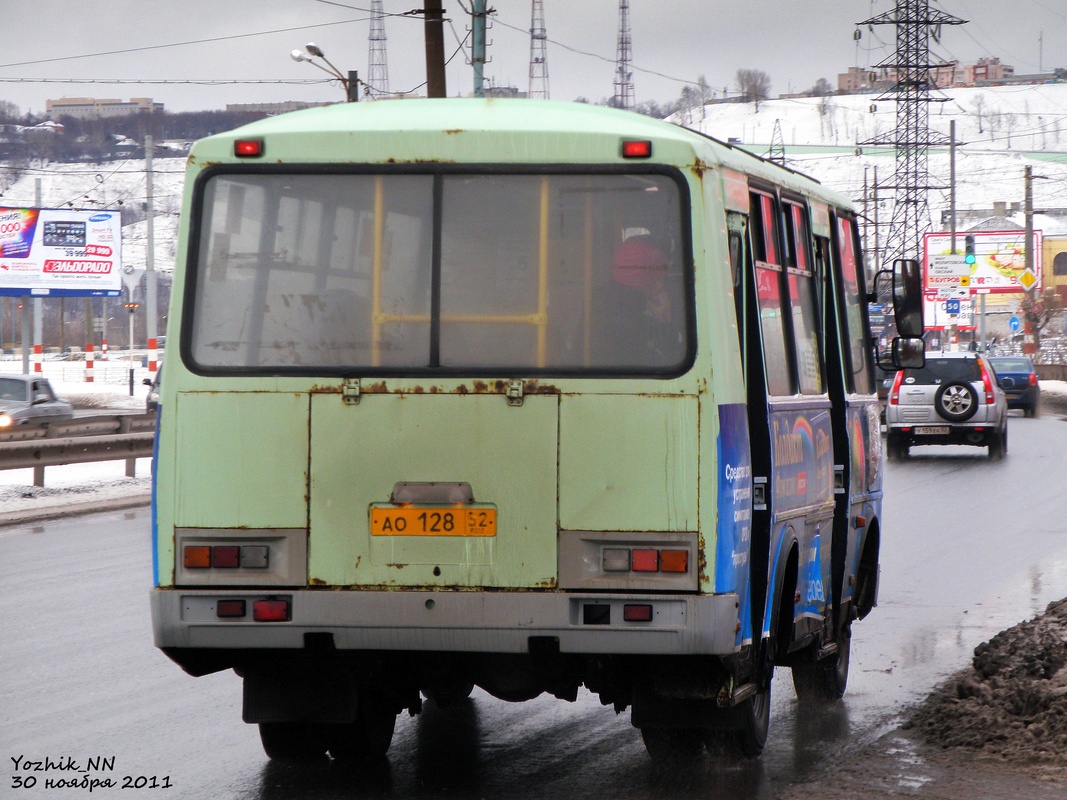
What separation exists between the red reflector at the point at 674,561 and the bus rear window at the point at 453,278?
642mm

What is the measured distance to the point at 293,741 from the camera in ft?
22.0

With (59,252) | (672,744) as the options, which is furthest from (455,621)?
(59,252)

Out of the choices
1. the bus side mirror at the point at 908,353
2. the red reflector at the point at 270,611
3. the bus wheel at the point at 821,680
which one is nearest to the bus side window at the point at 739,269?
the red reflector at the point at 270,611

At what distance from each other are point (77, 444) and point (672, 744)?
600 inches

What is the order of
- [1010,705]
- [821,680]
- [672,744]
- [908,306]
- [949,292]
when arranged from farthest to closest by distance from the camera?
[949,292]
[908,306]
[821,680]
[1010,705]
[672,744]

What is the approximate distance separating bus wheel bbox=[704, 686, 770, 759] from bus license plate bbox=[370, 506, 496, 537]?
141cm

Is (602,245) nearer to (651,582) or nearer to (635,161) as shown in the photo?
(635,161)

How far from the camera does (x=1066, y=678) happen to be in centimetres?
761

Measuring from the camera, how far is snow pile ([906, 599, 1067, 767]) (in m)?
7.04

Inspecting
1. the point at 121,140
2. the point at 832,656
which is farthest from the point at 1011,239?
the point at 832,656

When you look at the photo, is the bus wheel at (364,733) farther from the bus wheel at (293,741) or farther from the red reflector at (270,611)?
the red reflector at (270,611)

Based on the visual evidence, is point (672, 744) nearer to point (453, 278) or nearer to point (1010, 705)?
point (1010, 705)

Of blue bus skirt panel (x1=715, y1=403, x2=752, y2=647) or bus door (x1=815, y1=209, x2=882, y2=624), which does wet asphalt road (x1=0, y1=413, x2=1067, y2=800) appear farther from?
blue bus skirt panel (x1=715, y1=403, x2=752, y2=647)

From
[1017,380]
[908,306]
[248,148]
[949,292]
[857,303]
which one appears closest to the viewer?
[248,148]
